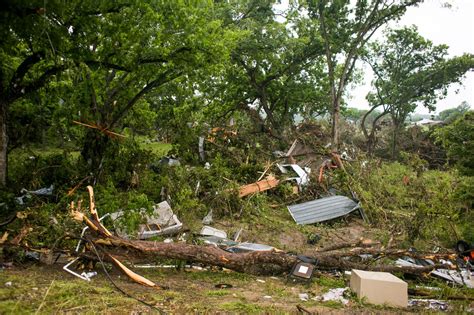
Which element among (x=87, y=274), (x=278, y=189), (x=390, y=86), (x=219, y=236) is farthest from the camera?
(x=390, y=86)

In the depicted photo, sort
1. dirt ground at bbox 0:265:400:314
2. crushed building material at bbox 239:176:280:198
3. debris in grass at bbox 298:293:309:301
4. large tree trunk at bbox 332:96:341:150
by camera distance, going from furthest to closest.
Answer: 1. large tree trunk at bbox 332:96:341:150
2. crushed building material at bbox 239:176:280:198
3. debris in grass at bbox 298:293:309:301
4. dirt ground at bbox 0:265:400:314

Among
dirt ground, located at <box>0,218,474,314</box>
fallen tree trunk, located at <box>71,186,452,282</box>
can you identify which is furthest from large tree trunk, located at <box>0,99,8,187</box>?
dirt ground, located at <box>0,218,474,314</box>

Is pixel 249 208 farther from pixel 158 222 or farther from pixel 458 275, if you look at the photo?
pixel 458 275

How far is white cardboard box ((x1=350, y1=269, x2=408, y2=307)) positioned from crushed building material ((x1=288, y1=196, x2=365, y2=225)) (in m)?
4.44

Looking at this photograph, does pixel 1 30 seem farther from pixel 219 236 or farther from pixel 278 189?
pixel 278 189

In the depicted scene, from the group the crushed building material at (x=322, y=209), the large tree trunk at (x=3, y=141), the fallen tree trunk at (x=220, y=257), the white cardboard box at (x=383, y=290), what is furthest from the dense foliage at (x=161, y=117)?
the white cardboard box at (x=383, y=290)

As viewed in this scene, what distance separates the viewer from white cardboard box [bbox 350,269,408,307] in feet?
13.8

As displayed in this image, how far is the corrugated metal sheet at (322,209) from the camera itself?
8.90 m

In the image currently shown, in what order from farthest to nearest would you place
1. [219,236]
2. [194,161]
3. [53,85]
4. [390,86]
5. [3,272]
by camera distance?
[390,86]
[194,161]
[53,85]
[219,236]
[3,272]

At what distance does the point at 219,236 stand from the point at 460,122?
539 centimetres

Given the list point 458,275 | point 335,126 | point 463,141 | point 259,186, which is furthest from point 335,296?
point 335,126

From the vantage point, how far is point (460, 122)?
24.3ft

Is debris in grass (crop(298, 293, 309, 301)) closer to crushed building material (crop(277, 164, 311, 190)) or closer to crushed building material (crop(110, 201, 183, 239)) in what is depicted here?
crushed building material (crop(110, 201, 183, 239))

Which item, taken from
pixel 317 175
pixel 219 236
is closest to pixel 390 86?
pixel 317 175
